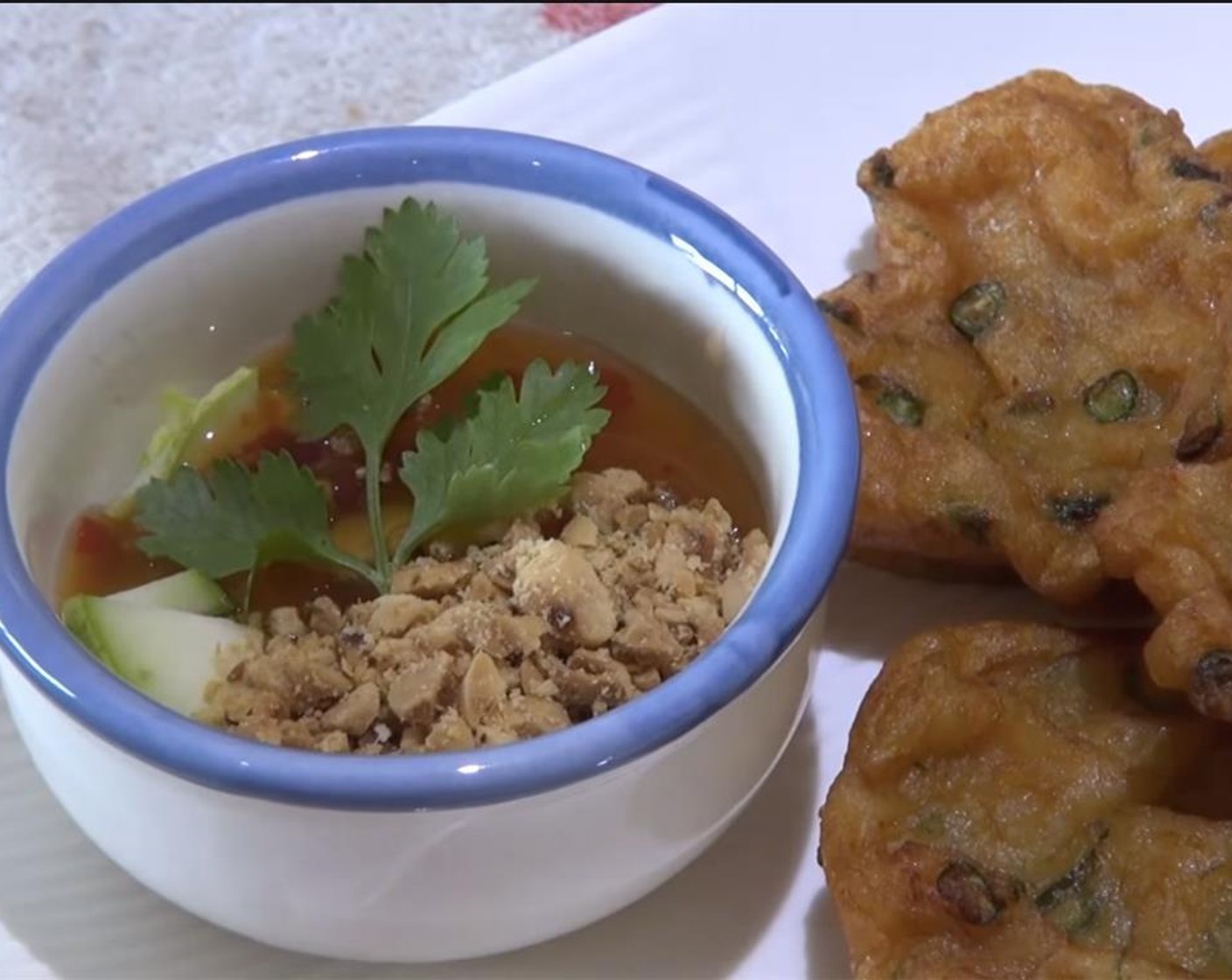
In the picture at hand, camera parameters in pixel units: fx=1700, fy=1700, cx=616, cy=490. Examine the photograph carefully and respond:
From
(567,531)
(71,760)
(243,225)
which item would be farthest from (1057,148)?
(71,760)

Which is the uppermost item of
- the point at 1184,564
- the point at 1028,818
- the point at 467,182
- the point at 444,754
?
the point at 467,182

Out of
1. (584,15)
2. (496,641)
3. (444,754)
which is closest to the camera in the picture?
(444,754)

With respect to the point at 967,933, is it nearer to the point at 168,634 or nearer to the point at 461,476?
the point at 461,476

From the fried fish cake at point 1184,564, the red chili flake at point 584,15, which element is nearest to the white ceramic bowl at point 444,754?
the fried fish cake at point 1184,564

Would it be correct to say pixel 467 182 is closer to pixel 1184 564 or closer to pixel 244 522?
pixel 244 522

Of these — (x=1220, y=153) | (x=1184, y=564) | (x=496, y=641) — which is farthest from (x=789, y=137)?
(x=496, y=641)

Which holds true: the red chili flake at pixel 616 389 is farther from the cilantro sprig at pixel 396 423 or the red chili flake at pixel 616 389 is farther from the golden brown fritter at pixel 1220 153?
the golden brown fritter at pixel 1220 153
